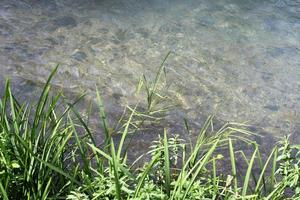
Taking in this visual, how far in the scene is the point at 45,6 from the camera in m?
4.12

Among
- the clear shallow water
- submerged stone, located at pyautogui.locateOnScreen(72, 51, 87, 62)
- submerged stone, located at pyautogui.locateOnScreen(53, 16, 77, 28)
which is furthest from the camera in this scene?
submerged stone, located at pyautogui.locateOnScreen(53, 16, 77, 28)

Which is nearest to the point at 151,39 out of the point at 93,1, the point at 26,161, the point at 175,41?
the point at 175,41

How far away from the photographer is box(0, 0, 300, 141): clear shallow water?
330 centimetres

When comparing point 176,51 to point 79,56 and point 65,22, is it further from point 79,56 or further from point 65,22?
point 65,22

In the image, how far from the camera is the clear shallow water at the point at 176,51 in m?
3.30

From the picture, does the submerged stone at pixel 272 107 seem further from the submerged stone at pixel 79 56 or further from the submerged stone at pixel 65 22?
the submerged stone at pixel 65 22

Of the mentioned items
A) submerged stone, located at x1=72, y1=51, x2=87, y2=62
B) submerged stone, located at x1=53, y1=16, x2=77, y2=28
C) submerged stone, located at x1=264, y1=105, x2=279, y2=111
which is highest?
submerged stone, located at x1=53, y1=16, x2=77, y2=28

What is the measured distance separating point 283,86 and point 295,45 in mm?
652

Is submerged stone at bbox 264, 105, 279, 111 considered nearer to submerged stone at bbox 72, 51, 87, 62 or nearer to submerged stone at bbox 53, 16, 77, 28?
submerged stone at bbox 72, 51, 87, 62

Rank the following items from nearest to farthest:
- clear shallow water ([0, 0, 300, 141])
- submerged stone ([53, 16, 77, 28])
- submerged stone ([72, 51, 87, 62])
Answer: clear shallow water ([0, 0, 300, 141]) < submerged stone ([72, 51, 87, 62]) < submerged stone ([53, 16, 77, 28])

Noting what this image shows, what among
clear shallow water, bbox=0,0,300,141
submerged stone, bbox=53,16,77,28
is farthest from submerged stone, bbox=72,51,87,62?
submerged stone, bbox=53,16,77,28

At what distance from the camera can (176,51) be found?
3838 millimetres

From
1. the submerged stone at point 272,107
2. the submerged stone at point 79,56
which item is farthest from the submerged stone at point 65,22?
the submerged stone at point 272,107

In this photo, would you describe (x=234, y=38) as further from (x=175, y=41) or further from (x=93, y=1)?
(x=93, y=1)
